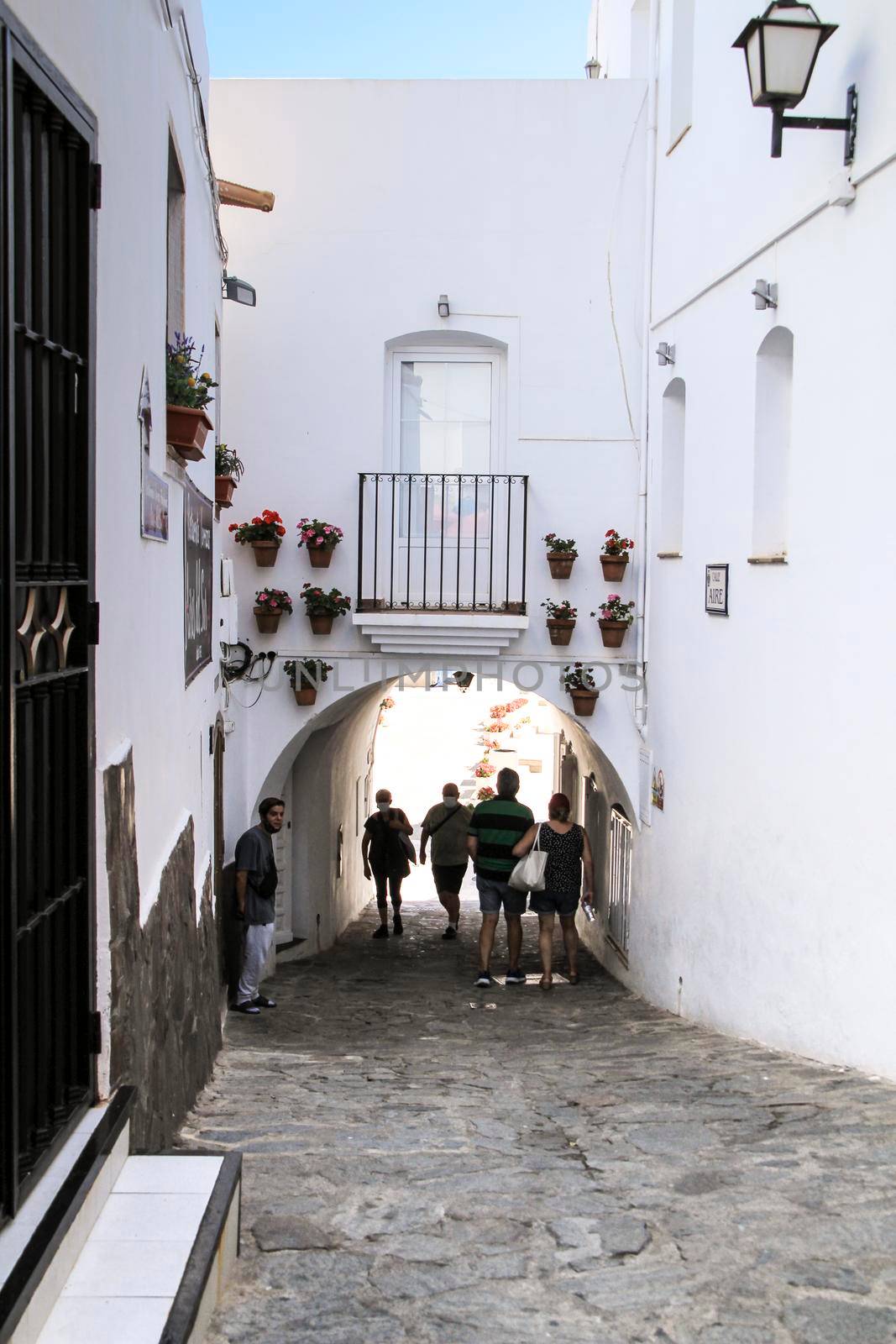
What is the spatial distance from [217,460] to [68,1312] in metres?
7.80

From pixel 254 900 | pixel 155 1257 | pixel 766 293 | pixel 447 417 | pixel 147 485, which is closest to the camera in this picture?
pixel 155 1257

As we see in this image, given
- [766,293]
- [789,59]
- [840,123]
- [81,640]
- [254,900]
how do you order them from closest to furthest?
1. [81,640]
2. [789,59]
3. [840,123]
4. [766,293]
5. [254,900]

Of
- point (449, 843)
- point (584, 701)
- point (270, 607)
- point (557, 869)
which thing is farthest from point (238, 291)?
point (449, 843)

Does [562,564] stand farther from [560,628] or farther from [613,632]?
[613,632]

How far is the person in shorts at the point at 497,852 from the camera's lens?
1053cm

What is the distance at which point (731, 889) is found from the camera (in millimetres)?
8180

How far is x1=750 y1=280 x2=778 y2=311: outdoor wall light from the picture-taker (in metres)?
7.52

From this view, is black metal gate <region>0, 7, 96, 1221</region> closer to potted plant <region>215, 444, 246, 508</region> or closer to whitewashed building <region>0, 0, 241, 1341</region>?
whitewashed building <region>0, 0, 241, 1341</region>

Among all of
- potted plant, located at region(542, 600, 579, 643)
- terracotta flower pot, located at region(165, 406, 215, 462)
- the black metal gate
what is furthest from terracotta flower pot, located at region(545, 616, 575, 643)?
the black metal gate

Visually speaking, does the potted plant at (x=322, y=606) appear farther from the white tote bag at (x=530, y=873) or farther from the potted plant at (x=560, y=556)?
the white tote bag at (x=530, y=873)

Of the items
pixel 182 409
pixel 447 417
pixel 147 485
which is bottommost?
pixel 147 485

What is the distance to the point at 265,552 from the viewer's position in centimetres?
1111

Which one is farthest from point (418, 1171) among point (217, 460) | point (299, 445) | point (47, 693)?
point (299, 445)

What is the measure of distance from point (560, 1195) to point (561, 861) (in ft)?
19.6
